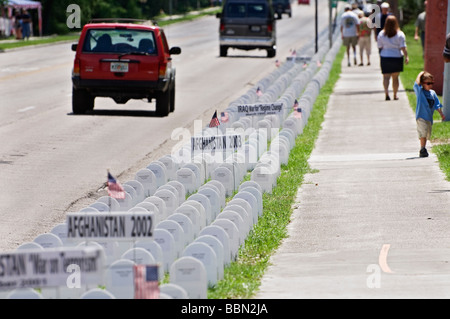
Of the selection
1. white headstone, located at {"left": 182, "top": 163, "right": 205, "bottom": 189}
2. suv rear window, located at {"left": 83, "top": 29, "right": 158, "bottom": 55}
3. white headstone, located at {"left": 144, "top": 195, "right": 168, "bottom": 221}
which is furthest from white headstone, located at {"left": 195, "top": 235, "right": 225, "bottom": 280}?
suv rear window, located at {"left": 83, "top": 29, "right": 158, "bottom": 55}

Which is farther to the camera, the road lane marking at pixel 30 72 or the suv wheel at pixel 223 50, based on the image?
the suv wheel at pixel 223 50

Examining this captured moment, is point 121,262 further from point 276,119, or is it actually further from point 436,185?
point 276,119

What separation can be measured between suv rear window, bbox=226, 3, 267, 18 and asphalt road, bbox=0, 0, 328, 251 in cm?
351

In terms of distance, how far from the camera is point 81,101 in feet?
72.8

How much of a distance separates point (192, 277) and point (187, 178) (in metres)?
5.04

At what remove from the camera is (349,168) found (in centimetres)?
1466

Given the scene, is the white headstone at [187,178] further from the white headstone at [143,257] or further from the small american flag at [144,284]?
the small american flag at [144,284]

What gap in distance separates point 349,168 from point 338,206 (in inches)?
115

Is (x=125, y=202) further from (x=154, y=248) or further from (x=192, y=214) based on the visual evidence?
(x=154, y=248)

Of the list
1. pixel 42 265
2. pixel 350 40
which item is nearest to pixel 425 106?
pixel 42 265

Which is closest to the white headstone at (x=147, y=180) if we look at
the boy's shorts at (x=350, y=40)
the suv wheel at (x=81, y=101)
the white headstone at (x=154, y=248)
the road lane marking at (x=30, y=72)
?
the white headstone at (x=154, y=248)

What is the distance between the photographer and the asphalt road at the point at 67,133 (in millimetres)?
12531

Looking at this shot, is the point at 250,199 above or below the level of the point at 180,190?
above

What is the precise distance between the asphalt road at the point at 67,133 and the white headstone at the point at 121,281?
9.37 feet
